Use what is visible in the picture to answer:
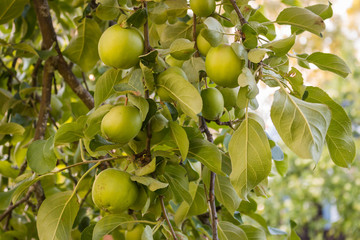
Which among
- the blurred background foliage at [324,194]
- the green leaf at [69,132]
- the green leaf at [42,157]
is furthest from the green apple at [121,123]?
the blurred background foliage at [324,194]

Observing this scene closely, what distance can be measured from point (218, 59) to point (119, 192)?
225mm

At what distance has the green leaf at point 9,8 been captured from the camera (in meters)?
0.91

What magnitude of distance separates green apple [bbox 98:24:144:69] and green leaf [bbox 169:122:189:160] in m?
0.11

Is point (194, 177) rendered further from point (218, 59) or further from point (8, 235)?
point (8, 235)

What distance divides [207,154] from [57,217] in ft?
0.92

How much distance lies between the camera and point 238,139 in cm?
55

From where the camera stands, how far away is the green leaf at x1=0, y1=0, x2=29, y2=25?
0.91 m

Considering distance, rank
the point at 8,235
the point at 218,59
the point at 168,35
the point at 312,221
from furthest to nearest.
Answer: the point at 312,221, the point at 8,235, the point at 168,35, the point at 218,59

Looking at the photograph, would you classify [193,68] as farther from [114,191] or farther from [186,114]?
[114,191]

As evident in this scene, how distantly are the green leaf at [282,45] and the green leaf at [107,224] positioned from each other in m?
0.35

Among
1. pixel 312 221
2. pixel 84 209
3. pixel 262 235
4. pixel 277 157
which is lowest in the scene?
pixel 312 221

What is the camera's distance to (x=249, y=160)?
0.52 m

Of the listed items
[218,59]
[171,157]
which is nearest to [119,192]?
[171,157]

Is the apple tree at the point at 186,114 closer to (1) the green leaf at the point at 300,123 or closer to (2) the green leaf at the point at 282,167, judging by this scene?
(1) the green leaf at the point at 300,123
